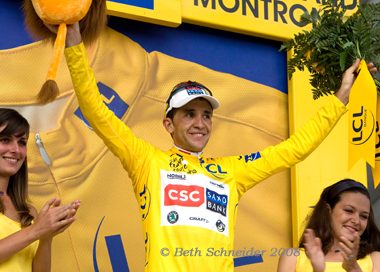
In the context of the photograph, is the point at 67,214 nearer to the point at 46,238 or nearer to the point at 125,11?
the point at 46,238

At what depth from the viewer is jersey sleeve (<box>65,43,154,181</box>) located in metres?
3.39

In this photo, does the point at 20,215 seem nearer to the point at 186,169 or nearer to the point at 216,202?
the point at 186,169

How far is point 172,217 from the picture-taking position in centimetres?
357

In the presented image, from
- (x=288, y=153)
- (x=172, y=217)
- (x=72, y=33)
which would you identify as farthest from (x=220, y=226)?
(x=72, y=33)

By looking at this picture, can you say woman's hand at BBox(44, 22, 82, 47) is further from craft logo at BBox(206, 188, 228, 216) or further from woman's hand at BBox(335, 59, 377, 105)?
woman's hand at BBox(335, 59, 377, 105)

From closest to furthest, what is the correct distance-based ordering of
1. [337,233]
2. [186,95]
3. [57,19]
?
[57,19], [186,95], [337,233]

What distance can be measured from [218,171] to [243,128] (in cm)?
173

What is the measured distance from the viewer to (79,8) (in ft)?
11.0

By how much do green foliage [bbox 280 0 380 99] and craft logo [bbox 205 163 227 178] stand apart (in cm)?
Result: 70

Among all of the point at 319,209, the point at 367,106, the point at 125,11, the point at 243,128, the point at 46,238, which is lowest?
the point at 46,238

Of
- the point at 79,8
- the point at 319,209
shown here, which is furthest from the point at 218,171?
the point at 79,8

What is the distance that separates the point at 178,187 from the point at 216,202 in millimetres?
182

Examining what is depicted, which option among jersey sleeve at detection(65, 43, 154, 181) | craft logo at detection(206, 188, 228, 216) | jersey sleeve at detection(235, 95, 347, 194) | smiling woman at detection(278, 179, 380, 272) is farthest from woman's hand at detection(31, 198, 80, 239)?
smiling woman at detection(278, 179, 380, 272)

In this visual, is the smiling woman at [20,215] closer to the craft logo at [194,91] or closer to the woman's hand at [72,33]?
the woman's hand at [72,33]
